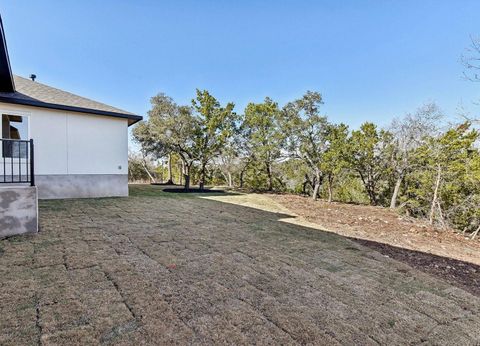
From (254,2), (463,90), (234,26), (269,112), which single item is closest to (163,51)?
(234,26)

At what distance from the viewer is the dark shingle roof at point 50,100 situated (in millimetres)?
7463

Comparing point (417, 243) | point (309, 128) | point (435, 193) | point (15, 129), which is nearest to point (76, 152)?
point (15, 129)

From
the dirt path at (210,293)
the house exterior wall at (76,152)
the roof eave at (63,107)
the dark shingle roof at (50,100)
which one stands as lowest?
the dirt path at (210,293)

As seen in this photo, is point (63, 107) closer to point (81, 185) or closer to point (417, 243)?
point (81, 185)

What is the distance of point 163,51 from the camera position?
12.3 meters

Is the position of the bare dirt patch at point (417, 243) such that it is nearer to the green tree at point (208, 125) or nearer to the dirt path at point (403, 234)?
the dirt path at point (403, 234)

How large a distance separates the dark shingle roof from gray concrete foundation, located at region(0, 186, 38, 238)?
4.78 meters

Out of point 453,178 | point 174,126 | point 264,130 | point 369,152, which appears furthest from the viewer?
point 264,130

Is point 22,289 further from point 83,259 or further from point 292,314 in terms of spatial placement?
point 292,314

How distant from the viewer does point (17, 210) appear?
4156 millimetres

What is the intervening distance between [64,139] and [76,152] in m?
0.54

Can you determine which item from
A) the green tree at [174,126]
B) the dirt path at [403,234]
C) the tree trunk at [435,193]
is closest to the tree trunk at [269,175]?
the green tree at [174,126]

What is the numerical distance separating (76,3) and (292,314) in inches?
418

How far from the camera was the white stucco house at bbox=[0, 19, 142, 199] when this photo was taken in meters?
7.46
